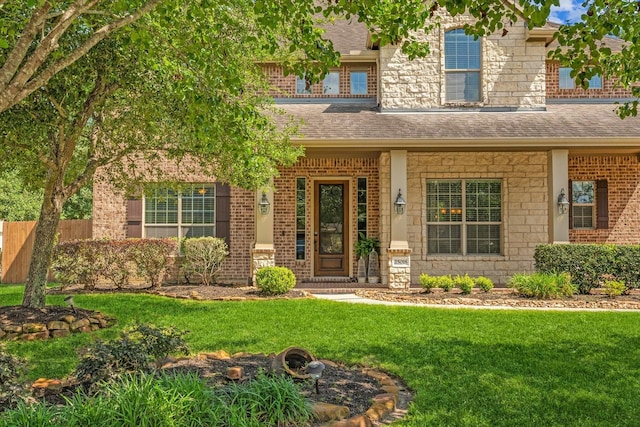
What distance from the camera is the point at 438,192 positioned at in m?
12.6

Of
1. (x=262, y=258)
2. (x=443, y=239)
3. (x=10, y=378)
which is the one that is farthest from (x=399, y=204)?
(x=10, y=378)

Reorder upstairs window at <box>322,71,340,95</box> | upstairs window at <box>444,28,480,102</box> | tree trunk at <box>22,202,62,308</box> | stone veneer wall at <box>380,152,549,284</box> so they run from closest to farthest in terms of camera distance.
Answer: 1. tree trunk at <box>22,202,62,308</box>
2. stone veneer wall at <box>380,152,549,284</box>
3. upstairs window at <box>444,28,480,102</box>
4. upstairs window at <box>322,71,340,95</box>

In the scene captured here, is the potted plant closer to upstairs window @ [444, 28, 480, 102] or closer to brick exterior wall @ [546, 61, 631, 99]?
upstairs window @ [444, 28, 480, 102]

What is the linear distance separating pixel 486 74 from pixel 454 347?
881 cm

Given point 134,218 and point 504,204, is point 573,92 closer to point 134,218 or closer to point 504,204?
point 504,204

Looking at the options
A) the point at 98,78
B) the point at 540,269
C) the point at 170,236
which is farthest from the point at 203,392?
the point at 170,236

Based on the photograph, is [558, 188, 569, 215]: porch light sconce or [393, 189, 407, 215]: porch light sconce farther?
[393, 189, 407, 215]: porch light sconce

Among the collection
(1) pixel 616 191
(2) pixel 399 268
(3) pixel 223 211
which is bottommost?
(2) pixel 399 268

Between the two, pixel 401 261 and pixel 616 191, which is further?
pixel 616 191

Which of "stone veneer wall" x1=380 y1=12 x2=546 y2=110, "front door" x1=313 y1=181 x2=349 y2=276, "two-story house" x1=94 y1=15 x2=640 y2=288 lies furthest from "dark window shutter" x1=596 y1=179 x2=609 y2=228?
"front door" x1=313 y1=181 x2=349 y2=276

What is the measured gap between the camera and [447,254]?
12.5 metres

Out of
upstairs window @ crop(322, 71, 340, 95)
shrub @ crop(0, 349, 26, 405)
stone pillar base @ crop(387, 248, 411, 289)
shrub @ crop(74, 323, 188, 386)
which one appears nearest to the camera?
shrub @ crop(0, 349, 26, 405)

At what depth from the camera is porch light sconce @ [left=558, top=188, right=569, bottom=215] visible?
1096cm

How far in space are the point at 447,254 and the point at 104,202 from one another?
882cm
